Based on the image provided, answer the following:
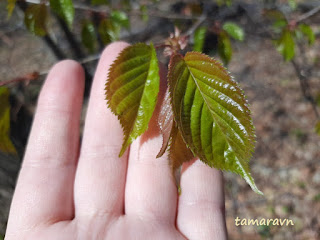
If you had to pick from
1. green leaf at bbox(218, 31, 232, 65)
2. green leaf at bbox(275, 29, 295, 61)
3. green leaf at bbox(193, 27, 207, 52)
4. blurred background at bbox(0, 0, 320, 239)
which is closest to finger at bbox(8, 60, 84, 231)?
blurred background at bbox(0, 0, 320, 239)

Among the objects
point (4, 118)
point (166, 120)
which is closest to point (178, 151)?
point (166, 120)

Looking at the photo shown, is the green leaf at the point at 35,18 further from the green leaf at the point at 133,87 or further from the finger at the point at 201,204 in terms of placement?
the finger at the point at 201,204

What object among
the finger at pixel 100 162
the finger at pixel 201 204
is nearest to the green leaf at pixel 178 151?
the finger at pixel 201 204

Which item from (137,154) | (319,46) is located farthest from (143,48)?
(319,46)

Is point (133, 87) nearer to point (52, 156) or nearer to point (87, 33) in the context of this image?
point (52, 156)

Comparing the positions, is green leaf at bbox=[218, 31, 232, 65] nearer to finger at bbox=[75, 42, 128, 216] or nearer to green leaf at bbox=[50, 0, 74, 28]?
finger at bbox=[75, 42, 128, 216]

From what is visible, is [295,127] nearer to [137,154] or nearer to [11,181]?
[137,154]
